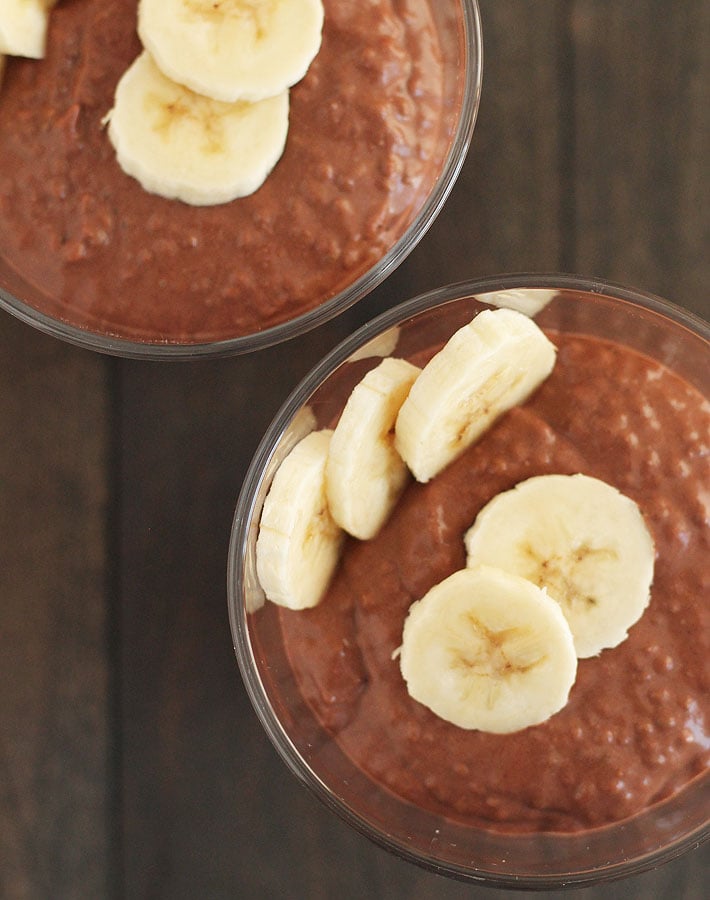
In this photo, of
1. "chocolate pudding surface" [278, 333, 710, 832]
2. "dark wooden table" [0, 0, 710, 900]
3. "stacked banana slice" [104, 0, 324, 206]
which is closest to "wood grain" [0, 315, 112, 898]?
"dark wooden table" [0, 0, 710, 900]

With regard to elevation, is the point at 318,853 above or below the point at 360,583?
below

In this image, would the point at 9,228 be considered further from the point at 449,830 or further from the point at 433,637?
the point at 449,830

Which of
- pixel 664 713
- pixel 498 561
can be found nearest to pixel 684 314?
pixel 498 561

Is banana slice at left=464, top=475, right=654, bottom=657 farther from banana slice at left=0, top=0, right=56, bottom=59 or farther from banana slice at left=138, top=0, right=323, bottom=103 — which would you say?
banana slice at left=0, top=0, right=56, bottom=59

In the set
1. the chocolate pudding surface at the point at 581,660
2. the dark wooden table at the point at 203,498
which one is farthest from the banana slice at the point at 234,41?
the chocolate pudding surface at the point at 581,660

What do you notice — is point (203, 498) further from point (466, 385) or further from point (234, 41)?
point (234, 41)
